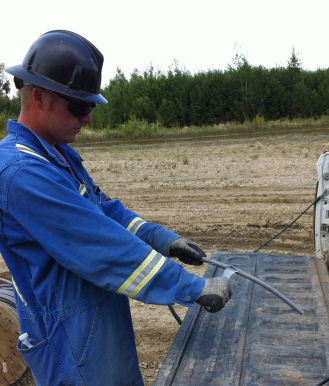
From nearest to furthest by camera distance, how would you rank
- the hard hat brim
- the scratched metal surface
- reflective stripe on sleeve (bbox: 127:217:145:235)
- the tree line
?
the hard hat brim
the scratched metal surface
reflective stripe on sleeve (bbox: 127:217:145:235)
the tree line

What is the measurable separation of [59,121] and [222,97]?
23.7 m

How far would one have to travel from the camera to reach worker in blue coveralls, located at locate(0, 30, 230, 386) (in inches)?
68.8

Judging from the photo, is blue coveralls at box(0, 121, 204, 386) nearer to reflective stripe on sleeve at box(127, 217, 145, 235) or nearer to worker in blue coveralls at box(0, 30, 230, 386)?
worker in blue coveralls at box(0, 30, 230, 386)

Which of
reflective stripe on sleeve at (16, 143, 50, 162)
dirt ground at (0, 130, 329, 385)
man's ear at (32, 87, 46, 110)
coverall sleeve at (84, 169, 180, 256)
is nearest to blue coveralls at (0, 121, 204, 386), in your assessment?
reflective stripe on sleeve at (16, 143, 50, 162)

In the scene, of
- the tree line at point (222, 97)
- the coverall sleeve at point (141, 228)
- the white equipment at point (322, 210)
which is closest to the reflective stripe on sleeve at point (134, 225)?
the coverall sleeve at point (141, 228)

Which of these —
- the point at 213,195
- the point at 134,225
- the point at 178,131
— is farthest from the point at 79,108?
the point at 178,131

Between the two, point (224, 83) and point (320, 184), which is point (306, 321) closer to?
point (320, 184)

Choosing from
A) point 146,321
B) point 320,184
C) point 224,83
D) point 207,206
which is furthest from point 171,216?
point 224,83

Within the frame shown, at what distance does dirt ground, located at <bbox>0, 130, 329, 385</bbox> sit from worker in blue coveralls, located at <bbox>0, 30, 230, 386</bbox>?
5.96 feet

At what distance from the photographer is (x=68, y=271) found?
1887 millimetres

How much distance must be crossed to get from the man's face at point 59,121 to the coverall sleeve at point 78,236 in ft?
0.65

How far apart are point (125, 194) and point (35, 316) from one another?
6915mm

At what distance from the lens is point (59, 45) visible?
1912 mm

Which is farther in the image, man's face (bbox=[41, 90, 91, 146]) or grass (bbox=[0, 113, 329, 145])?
grass (bbox=[0, 113, 329, 145])
